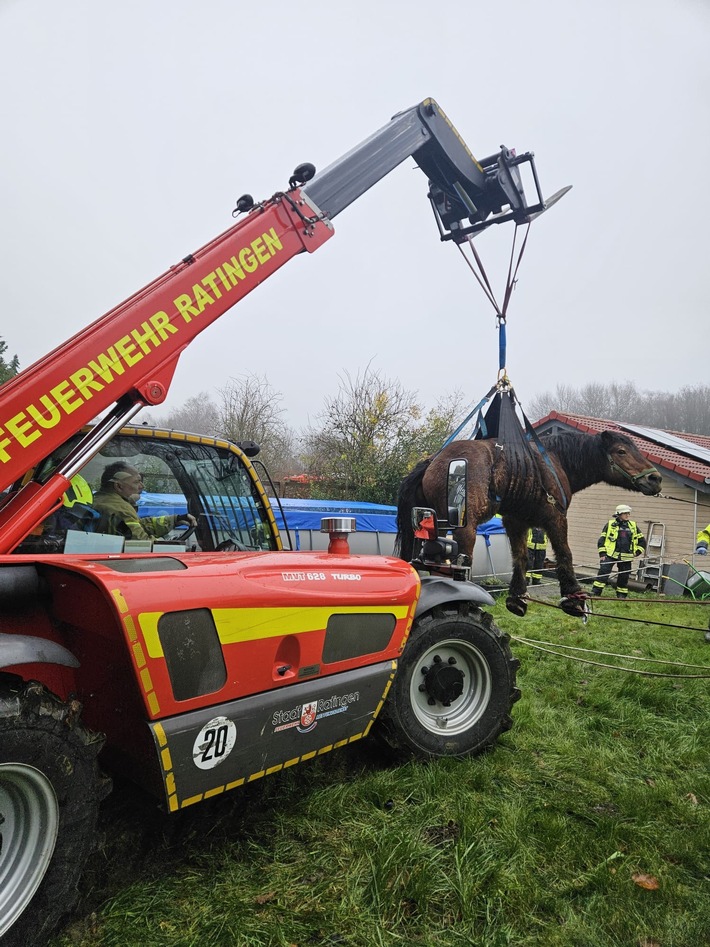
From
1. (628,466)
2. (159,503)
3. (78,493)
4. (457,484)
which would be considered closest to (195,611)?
(78,493)

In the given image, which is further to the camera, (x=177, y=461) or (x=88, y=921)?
(x=177, y=461)

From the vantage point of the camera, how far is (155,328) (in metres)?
2.95

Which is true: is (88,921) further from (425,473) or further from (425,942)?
(425,473)

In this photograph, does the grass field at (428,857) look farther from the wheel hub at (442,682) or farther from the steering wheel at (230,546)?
the steering wheel at (230,546)

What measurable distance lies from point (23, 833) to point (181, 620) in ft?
2.78

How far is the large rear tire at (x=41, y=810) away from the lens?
1.82 metres

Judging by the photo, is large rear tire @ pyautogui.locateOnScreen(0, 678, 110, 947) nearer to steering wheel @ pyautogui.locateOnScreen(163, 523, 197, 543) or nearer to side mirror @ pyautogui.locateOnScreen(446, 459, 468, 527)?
steering wheel @ pyautogui.locateOnScreen(163, 523, 197, 543)

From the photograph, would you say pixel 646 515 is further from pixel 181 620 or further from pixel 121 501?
pixel 181 620

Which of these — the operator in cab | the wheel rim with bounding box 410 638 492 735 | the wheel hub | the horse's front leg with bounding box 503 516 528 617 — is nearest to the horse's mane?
the horse's front leg with bounding box 503 516 528 617

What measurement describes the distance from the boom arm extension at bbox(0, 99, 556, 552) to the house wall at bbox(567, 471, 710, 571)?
1111 centimetres

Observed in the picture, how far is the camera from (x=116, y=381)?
279cm

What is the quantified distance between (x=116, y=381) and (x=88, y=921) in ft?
7.36

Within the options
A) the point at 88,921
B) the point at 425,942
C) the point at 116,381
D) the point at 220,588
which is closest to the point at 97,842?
the point at 88,921

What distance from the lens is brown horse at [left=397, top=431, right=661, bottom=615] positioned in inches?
203
